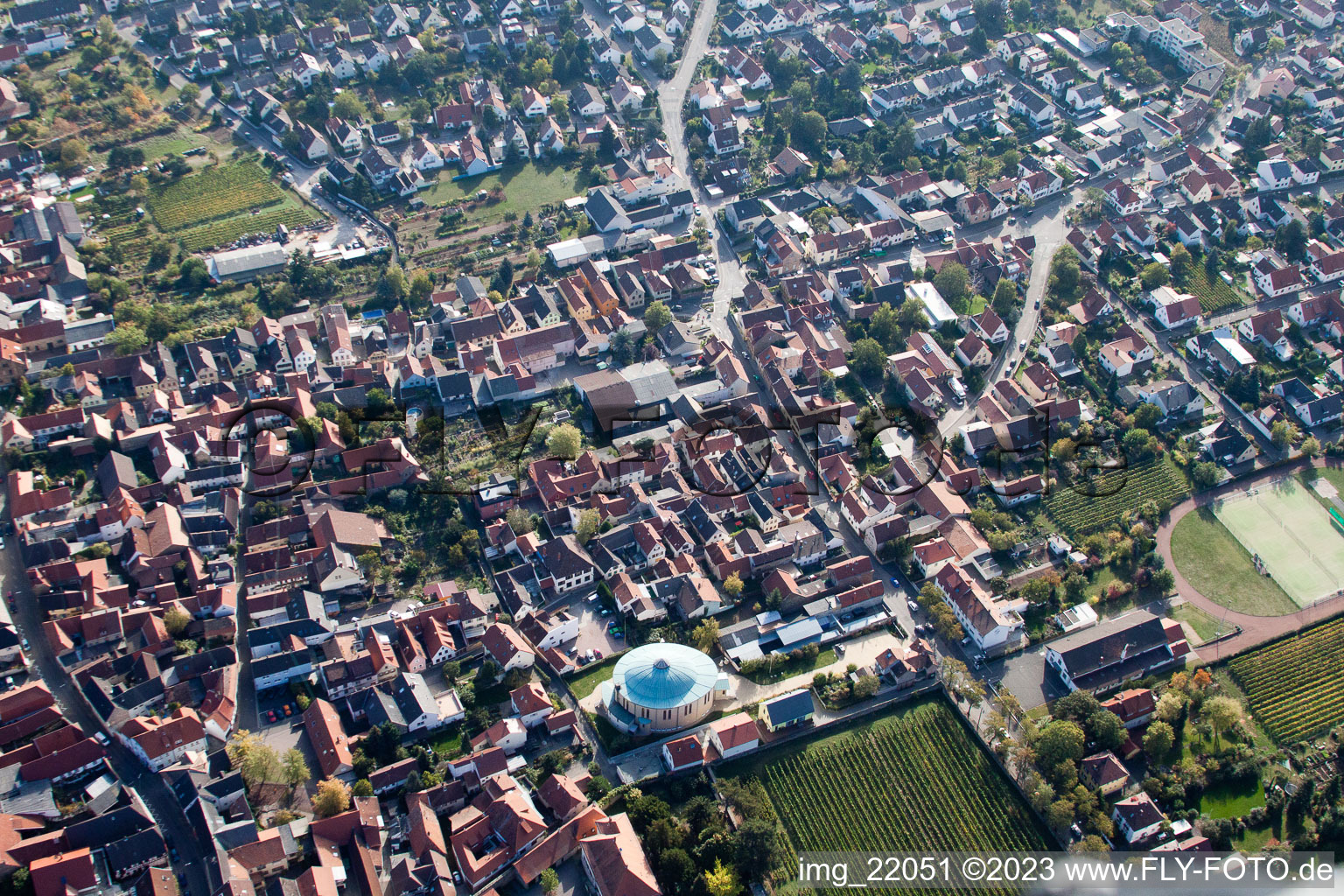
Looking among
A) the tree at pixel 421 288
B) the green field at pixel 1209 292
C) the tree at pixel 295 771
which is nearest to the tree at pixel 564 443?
the tree at pixel 421 288

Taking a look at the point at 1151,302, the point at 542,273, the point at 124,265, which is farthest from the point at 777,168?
the point at 124,265

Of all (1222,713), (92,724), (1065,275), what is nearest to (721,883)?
(1222,713)

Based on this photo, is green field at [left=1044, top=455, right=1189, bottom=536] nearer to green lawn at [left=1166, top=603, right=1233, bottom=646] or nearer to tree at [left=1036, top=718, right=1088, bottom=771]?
green lawn at [left=1166, top=603, right=1233, bottom=646]

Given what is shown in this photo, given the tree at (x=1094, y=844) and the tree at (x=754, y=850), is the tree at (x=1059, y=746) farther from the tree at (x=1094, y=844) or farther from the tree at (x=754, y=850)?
the tree at (x=754, y=850)

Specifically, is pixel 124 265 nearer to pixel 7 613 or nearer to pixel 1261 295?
pixel 7 613

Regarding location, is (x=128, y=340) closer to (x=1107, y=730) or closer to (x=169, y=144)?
(x=169, y=144)

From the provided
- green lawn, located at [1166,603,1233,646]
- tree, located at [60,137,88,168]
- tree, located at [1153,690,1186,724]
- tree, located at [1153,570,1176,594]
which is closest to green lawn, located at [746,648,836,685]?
tree, located at [1153,690,1186,724]
